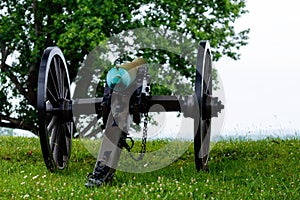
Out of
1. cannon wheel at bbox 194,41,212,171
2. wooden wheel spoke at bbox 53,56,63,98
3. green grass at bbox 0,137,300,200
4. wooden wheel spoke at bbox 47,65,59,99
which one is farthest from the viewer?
wooden wheel spoke at bbox 53,56,63,98

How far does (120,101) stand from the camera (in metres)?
6.75

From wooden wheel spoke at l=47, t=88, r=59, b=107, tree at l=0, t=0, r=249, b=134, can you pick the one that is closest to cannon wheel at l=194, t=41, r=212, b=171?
wooden wheel spoke at l=47, t=88, r=59, b=107

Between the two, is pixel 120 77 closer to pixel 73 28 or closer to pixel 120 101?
pixel 120 101

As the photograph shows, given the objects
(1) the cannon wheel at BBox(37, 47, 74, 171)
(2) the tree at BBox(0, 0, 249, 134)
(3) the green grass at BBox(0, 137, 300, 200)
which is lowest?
(3) the green grass at BBox(0, 137, 300, 200)

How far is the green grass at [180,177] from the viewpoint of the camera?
19.5 ft

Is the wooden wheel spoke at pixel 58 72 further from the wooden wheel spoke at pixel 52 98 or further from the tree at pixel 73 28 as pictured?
the tree at pixel 73 28

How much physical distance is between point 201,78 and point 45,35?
1444 cm

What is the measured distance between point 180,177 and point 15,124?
1564 centimetres

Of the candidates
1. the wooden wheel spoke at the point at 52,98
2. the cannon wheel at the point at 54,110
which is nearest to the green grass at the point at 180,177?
the cannon wheel at the point at 54,110

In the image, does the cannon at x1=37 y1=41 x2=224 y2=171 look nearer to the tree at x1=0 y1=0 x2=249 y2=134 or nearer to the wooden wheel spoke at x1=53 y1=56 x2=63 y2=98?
the wooden wheel spoke at x1=53 y1=56 x2=63 y2=98

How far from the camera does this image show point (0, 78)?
2102 cm

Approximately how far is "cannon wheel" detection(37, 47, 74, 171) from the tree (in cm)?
927

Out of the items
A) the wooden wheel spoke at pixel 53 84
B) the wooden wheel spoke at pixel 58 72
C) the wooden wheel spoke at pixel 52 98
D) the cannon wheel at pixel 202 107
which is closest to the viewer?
the cannon wheel at pixel 202 107

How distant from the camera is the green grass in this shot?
595 cm
